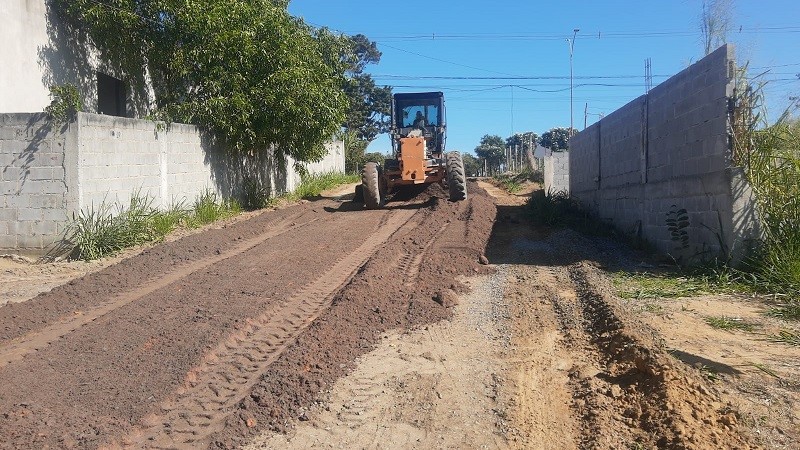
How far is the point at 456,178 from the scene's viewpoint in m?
19.1

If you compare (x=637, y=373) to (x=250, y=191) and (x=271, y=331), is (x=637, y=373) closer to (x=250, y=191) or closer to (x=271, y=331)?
(x=271, y=331)

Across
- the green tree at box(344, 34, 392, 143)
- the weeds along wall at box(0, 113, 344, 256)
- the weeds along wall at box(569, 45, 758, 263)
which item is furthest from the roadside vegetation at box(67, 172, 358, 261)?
the green tree at box(344, 34, 392, 143)

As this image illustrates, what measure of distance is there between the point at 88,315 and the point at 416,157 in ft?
42.0

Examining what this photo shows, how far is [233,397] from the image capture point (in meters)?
4.96

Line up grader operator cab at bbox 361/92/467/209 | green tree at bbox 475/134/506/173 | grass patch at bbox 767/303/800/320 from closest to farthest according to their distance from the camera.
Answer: grass patch at bbox 767/303/800/320
grader operator cab at bbox 361/92/467/209
green tree at bbox 475/134/506/173

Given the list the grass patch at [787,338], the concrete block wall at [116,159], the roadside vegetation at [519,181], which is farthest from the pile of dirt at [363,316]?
the roadside vegetation at [519,181]

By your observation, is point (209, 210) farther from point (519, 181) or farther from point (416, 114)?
point (519, 181)

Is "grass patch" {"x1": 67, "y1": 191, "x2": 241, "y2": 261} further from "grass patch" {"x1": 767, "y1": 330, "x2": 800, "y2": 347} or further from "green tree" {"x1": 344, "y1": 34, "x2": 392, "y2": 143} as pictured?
"green tree" {"x1": 344, "y1": 34, "x2": 392, "y2": 143}

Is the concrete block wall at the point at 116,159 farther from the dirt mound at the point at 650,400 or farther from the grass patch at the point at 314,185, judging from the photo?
the grass patch at the point at 314,185

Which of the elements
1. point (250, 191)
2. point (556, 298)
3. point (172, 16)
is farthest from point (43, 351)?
point (250, 191)

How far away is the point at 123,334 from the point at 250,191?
13821mm

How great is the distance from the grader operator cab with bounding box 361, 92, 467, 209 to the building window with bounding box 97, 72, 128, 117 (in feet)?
21.0

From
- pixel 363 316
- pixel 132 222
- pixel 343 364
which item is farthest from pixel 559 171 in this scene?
pixel 343 364

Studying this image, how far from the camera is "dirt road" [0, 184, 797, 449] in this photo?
4391mm
